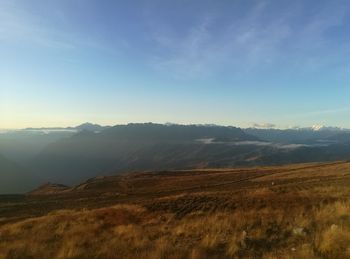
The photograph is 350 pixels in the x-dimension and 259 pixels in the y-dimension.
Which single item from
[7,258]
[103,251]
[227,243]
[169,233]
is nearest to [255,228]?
[227,243]

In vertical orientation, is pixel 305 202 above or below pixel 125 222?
above

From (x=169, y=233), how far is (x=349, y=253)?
24.9ft

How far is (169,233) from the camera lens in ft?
50.1

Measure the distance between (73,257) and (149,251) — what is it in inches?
90.8

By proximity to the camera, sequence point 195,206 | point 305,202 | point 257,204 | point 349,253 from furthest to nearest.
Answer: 1. point 195,206
2. point 257,204
3. point 305,202
4. point 349,253

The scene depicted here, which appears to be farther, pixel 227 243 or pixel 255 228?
pixel 255 228

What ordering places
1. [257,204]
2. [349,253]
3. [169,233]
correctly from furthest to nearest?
[257,204] < [169,233] < [349,253]

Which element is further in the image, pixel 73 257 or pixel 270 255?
pixel 73 257

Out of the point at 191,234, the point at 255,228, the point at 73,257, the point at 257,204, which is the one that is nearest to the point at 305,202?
the point at 257,204

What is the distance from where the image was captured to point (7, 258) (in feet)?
38.1

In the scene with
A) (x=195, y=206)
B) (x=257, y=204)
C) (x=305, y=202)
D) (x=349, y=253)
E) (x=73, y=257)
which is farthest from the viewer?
(x=195, y=206)

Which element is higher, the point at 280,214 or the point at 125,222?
the point at 280,214

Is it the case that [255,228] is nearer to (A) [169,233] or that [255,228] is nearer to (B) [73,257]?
(A) [169,233]

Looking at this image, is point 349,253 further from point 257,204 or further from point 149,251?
point 257,204
